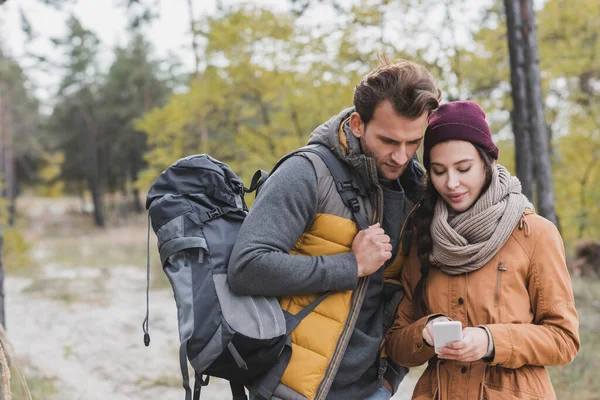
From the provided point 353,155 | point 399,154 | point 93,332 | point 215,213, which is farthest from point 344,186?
point 93,332

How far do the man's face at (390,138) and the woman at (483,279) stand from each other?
0.11 m

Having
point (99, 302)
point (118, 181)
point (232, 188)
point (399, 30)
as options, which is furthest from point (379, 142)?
point (118, 181)

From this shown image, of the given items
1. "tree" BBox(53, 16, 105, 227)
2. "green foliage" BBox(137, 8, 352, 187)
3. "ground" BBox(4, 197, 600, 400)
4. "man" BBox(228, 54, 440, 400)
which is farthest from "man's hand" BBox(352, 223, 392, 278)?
"tree" BBox(53, 16, 105, 227)

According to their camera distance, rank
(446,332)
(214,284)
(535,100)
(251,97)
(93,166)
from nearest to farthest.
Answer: (446,332), (214,284), (535,100), (251,97), (93,166)

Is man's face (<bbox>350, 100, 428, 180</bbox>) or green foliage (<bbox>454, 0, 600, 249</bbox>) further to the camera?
green foliage (<bbox>454, 0, 600, 249</bbox>)

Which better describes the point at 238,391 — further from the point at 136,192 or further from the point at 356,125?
the point at 136,192

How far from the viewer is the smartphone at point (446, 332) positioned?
1736mm

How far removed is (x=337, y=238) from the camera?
2.06m

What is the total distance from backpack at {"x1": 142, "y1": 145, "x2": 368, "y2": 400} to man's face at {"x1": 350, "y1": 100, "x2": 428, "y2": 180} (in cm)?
13

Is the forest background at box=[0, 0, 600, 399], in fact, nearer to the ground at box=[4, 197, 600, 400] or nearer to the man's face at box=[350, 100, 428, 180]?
the ground at box=[4, 197, 600, 400]

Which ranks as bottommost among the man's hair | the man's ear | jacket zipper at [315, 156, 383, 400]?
jacket zipper at [315, 156, 383, 400]

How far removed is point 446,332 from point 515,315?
1.11ft

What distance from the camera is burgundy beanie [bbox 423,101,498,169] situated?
2.02 m

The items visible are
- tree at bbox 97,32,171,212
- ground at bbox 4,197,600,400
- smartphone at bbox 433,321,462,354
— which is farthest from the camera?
tree at bbox 97,32,171,212
